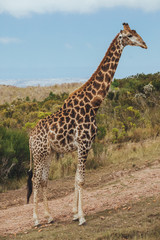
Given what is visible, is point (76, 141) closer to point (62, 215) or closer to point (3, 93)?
point (62, 215)

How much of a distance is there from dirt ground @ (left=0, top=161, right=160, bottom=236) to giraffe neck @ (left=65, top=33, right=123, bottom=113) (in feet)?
6.73

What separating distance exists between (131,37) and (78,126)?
6.31 feet

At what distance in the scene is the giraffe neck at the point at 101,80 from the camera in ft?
21.7

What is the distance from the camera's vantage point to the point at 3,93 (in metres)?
46.3

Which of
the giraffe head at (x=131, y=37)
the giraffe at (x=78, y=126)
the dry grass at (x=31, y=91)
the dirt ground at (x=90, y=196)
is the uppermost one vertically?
the dry grass at (x=31, y=91)

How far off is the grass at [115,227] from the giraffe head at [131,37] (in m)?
2.97

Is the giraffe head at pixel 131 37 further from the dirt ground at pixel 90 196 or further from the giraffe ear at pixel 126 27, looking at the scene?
A: the dirt ground at pixel 90 196

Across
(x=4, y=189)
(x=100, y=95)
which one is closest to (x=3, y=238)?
(x=100, y=95)

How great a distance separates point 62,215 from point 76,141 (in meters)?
A: 1.70

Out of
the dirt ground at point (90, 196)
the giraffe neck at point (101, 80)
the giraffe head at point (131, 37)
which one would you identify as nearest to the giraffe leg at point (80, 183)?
the dirt ground at point (90, 196)

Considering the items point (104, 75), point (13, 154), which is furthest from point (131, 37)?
point (13, 154)

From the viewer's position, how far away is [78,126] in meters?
6.38

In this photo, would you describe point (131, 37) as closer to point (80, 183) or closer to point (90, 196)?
point (80, 183)

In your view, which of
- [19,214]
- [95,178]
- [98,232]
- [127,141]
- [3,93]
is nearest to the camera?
[98,232]
